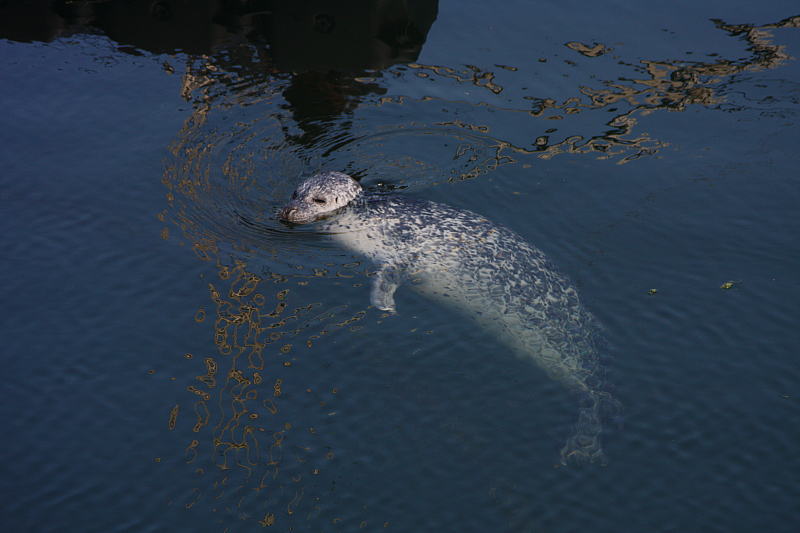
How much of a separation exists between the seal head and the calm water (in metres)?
0.24

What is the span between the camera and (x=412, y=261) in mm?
6797

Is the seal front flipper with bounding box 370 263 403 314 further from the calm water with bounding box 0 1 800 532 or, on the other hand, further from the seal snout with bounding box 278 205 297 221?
the seal snout with bounding box 278 205 297 221

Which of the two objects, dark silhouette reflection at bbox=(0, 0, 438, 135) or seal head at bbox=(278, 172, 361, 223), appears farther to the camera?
dark silhouette reflection at bbox=(0, 0, 438, 135)

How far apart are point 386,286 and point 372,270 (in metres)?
0.37

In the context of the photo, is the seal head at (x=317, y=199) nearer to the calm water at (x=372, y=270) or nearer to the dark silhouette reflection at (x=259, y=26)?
the calm water at (x=372, y=270)

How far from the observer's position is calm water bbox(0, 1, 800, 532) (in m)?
4.74

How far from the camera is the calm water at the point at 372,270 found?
4738 mm

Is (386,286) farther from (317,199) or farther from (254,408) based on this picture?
(254,408)

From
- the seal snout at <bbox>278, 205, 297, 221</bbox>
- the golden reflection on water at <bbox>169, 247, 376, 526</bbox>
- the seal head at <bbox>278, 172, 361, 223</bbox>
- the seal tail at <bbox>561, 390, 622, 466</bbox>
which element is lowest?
the golden reflection on water at <bbox>169, 247, 376, 526</bbox>

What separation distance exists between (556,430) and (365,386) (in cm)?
164

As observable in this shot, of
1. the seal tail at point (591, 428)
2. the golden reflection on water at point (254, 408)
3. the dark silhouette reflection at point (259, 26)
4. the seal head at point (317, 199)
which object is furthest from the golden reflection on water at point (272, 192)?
the seal tail at point (591, 428)

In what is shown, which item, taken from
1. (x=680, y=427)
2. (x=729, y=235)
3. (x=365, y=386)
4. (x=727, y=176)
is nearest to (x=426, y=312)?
(x=365, y=386)

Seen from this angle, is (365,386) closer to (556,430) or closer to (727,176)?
(556,430)

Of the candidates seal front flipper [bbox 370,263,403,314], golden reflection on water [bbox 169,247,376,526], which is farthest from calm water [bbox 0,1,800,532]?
seal front flipper [bbox 370,263,403,314]
